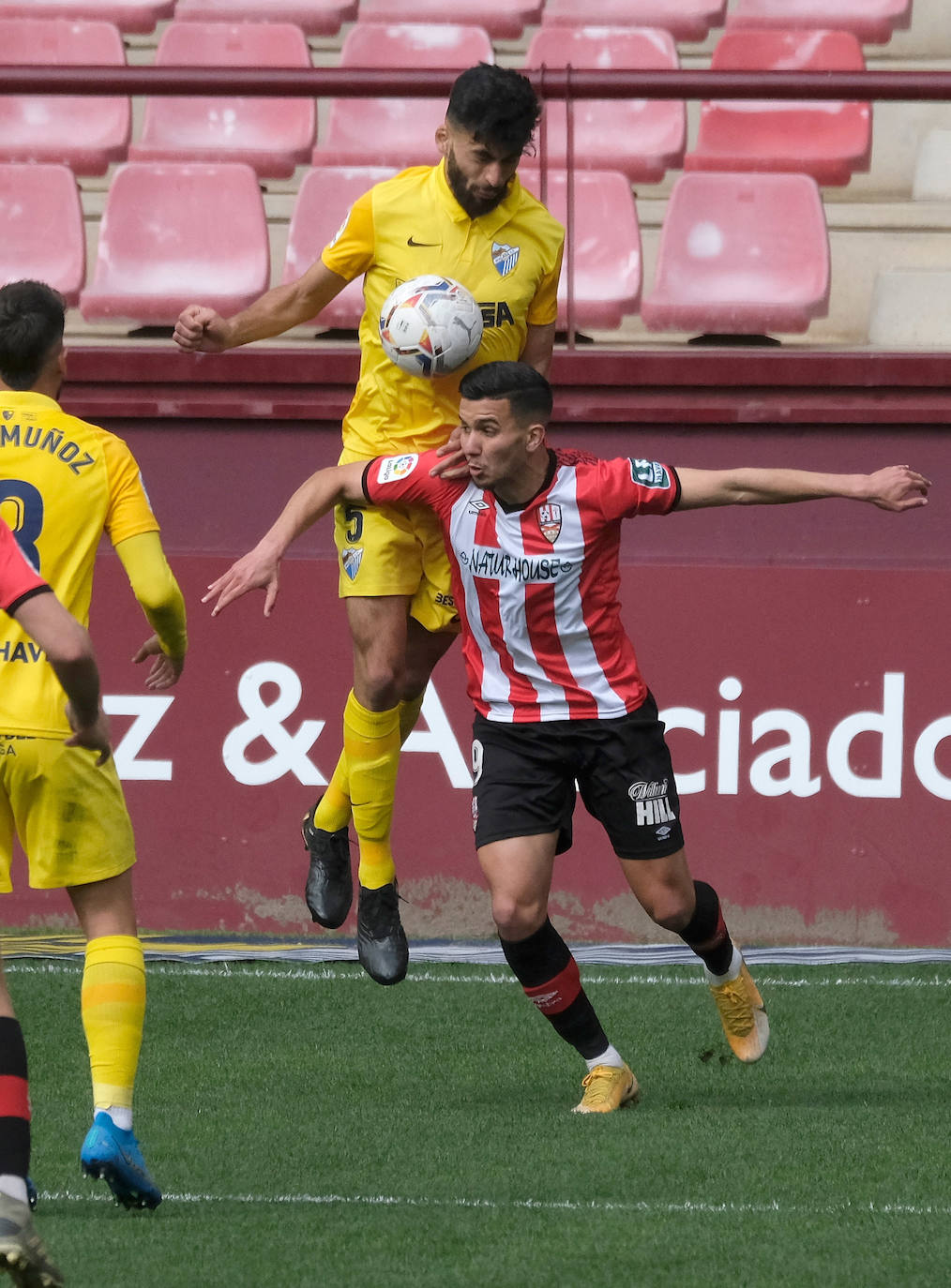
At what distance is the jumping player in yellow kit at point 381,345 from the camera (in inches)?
211

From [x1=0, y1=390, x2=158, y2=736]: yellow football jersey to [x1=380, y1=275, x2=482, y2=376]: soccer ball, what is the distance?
1225 mm

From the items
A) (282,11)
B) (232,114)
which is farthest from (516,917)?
(282,11)

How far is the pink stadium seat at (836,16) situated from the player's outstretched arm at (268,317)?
5.79 meters

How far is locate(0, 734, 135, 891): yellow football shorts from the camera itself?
13.9 ft

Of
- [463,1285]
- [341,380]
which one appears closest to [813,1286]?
[463,1285]

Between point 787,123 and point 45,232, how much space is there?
3.69m

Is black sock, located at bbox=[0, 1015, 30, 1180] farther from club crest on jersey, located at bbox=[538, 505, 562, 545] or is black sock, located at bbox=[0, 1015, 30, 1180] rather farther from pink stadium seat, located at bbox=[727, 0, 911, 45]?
pink stadium seat, located at bbox=[727, 0, 911, 45]

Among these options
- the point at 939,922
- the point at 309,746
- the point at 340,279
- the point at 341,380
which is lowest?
the point at 939,922

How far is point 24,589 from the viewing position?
10.8 ft

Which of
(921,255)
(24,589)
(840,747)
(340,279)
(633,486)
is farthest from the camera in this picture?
(921,255)

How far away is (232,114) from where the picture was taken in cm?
1020

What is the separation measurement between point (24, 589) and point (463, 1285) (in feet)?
4.90

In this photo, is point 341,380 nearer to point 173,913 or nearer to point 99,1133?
point 173,913

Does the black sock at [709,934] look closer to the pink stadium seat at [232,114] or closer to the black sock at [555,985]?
the black sock at [555,985]
